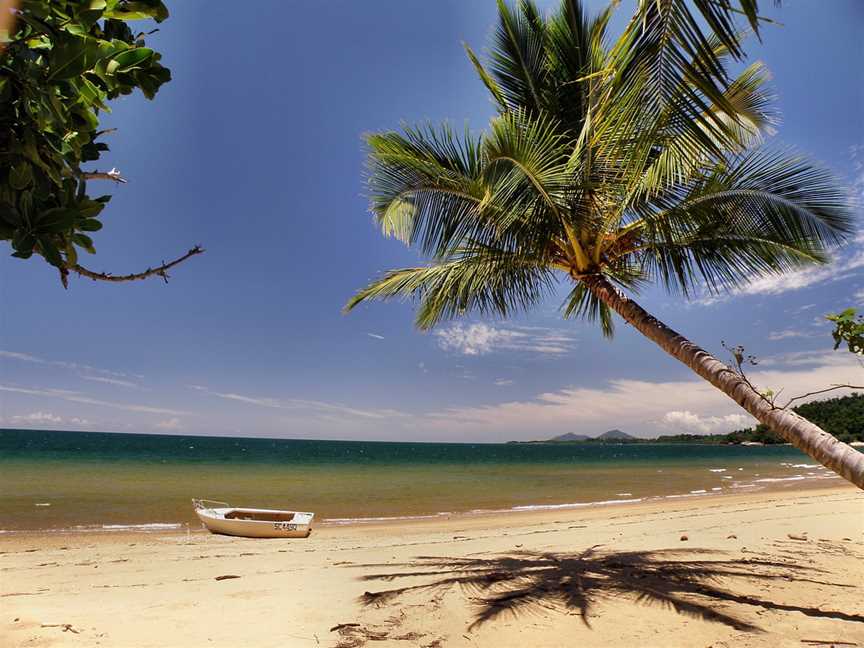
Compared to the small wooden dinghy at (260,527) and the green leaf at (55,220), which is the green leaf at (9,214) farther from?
the small wooden dinghy at (260,527)

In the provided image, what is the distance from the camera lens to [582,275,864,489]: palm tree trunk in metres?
3.38

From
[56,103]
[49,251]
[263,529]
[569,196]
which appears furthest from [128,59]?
[263,529]

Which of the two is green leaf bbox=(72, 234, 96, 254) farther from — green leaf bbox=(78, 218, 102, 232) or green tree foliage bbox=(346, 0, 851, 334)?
green tree foliage bbox=(346, 0, 851, 334)

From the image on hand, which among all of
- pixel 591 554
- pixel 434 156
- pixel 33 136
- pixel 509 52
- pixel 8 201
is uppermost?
pixel 509 52

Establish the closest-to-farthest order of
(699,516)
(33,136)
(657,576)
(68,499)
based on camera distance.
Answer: (33,136) → (657,576) → (699,516) → (68,499)

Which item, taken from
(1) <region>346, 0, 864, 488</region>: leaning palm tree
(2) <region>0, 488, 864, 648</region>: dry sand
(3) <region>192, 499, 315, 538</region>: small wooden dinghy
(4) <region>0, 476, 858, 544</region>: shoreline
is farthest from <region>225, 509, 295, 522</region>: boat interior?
(1) <region>346, 0, 864, 488</region>: leaning palm tree

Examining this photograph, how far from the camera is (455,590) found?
5059 mm

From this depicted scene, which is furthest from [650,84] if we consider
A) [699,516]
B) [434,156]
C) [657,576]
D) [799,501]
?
[799,501]

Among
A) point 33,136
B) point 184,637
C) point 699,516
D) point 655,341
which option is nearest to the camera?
point 33,136

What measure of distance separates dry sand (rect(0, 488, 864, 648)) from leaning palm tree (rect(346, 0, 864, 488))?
187 cm

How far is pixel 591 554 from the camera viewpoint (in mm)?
6984

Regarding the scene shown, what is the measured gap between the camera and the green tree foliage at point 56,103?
3.85ft

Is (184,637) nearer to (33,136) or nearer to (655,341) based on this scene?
(33,136)

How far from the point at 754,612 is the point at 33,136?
5.52 meters
